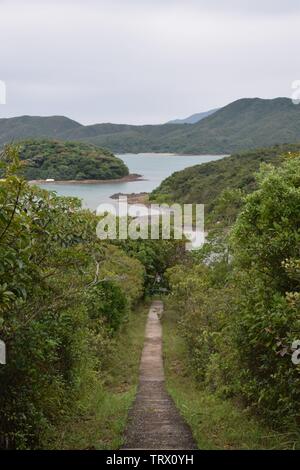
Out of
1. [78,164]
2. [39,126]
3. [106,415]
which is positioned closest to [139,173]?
[78,164]

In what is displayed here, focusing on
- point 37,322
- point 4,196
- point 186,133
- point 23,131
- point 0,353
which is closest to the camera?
point 4,196

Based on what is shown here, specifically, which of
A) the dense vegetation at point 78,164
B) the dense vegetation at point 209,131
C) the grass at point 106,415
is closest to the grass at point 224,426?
the grass at point 106,415

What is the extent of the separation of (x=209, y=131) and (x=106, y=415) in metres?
155

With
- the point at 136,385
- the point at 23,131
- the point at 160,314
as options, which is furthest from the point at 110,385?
the point at 23,131

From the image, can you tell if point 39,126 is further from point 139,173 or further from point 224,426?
point 224,426

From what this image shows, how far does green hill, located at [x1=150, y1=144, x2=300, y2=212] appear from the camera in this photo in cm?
6247

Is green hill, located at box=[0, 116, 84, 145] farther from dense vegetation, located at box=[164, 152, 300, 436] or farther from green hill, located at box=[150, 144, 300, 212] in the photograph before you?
dense vegetation, located at box=[164, 152, 300, 436]

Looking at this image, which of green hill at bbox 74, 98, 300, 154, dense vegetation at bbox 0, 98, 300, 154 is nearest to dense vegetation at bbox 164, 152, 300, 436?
dense vegetation at bbox 0, 98, 300, 154

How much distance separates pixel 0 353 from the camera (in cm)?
487

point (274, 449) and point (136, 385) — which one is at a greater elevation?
point (274, 449)

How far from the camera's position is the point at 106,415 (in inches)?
345

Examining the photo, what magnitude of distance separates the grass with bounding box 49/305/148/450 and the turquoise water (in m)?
25.4

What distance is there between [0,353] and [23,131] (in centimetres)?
9705
